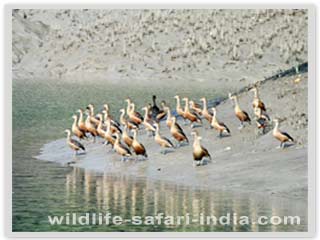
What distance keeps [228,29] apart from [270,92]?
63.3 inches

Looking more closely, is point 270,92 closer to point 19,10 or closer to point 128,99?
point 128,99

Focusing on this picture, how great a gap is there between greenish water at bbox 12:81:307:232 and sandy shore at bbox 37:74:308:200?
24cm

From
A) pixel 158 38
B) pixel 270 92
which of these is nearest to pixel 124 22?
pixel 158 38

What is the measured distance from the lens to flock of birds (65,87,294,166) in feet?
79.0

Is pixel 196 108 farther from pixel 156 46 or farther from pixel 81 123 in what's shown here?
pixel 81 123

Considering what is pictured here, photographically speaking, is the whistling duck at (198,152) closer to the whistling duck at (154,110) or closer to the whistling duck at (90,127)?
the whistling duck at (154,110)

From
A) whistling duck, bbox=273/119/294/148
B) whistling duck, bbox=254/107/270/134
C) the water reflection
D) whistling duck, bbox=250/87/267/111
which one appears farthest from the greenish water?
whistling duck, bbox=273/119/294/148

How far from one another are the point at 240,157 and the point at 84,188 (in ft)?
6.87

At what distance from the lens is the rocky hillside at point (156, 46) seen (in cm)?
2294

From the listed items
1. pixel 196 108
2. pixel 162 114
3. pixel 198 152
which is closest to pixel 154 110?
pixel 162 114

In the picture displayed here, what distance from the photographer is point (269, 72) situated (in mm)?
24266

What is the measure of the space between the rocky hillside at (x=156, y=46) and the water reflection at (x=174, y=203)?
5.44 ft

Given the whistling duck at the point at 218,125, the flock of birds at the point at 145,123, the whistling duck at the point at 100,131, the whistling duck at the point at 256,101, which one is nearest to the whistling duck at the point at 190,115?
the flock of birds at the point at 145,123

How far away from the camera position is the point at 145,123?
2469 centimetres
